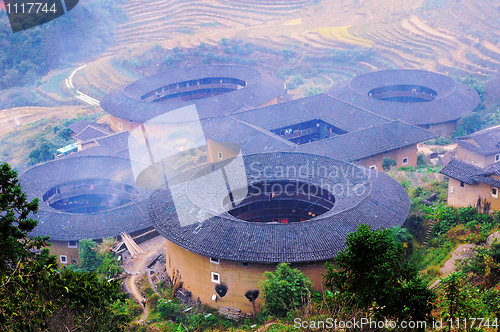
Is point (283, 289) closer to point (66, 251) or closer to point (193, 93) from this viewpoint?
point (66, 251)

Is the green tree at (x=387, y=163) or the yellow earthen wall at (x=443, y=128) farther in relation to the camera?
the yellow earthen wall at (x=443, y=128)

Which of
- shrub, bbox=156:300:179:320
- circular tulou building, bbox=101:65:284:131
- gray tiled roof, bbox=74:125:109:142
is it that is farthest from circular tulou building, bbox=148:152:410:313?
gray tiled roof, bbox=74:125:109:142

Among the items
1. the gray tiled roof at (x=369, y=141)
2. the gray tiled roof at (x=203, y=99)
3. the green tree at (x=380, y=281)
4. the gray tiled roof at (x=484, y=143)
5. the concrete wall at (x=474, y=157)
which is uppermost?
the green tree at (x=380, y=281)

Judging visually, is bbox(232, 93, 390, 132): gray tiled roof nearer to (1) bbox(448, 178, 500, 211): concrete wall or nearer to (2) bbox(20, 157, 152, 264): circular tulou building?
(2) bbox(20, 157, 152, 264): circular tulou building

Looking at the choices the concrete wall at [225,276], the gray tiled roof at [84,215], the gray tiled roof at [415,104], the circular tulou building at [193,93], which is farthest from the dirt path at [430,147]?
the gray tiled roof at [84,215]

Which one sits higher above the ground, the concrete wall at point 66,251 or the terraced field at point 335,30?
the terraced field at point 335,30

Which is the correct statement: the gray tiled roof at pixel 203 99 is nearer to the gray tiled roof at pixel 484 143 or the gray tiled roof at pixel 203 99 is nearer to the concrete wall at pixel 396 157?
the concrete wall at pixel 396 157
